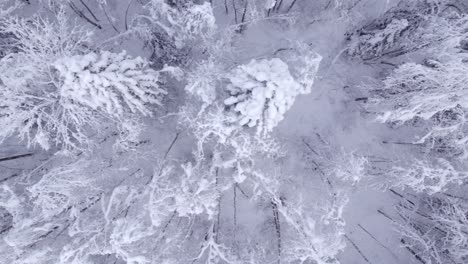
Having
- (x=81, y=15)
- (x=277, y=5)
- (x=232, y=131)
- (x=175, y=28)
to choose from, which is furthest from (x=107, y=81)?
(x=277, y=5)

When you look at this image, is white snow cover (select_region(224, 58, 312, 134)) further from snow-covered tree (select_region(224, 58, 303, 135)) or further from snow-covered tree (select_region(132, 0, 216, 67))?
snow-covered tree (select_region(132, 0, 216, 67))

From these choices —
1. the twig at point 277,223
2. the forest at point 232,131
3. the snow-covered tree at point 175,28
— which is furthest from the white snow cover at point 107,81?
the twig at point 277,223

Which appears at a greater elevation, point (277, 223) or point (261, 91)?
point (261, 91)

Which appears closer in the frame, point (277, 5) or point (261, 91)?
point (261, 91)

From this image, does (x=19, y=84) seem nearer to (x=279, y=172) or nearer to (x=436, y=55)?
(x=279, y=172)

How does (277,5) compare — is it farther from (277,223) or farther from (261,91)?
(277,223)

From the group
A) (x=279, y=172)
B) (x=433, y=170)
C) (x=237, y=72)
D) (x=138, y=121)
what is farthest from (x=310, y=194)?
(x=138, y=121)

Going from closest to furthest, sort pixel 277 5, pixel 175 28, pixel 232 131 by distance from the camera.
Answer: pixel 232 131, pixel 175 28, pixel 277 5

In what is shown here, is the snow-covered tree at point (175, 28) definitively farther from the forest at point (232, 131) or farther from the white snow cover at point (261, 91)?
the white snow cover at point (261, 91)

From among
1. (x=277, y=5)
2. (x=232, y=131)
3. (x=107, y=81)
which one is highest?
(x=277, y=5)

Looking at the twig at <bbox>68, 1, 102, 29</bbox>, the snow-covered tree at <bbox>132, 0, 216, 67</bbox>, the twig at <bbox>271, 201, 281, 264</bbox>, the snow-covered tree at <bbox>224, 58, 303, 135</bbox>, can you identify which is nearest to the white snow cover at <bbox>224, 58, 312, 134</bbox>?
the snow-covered tree at <bbox>224, 58, 303, 135</bbox>
